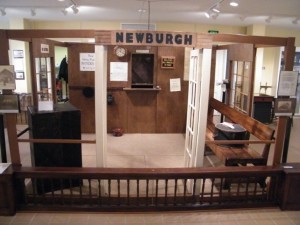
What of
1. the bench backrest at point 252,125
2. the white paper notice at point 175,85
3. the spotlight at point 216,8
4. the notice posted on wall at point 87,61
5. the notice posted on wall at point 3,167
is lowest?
the notice posted on wall at point 3,167

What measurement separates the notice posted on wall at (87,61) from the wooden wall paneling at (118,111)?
2.09ft

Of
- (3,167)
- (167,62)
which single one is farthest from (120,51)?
(3,167)

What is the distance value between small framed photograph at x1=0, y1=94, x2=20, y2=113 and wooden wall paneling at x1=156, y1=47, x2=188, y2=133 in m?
3.51

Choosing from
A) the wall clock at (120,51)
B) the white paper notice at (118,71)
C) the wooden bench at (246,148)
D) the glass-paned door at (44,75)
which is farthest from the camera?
the white paper notice at (118,71)

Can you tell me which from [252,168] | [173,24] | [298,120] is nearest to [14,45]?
[173,24]

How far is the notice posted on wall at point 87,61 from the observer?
5.54 m

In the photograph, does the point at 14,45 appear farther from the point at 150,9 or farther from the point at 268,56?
the point at 268,56

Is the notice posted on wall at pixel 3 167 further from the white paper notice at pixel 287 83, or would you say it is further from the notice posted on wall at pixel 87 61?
the notice posted on wall at pixel 87 61

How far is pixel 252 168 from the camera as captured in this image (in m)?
2.89

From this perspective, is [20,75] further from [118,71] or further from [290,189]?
[290,189]

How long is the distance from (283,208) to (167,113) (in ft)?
11.1

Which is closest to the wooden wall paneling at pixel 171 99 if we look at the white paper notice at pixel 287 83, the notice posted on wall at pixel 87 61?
the notice posted on wall at pixel 87 61

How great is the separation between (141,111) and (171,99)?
0.71 m

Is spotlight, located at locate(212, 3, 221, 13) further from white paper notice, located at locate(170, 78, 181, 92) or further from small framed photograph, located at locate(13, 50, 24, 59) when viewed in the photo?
small framed photograph, located at locate(13, 50, 24, 59)
